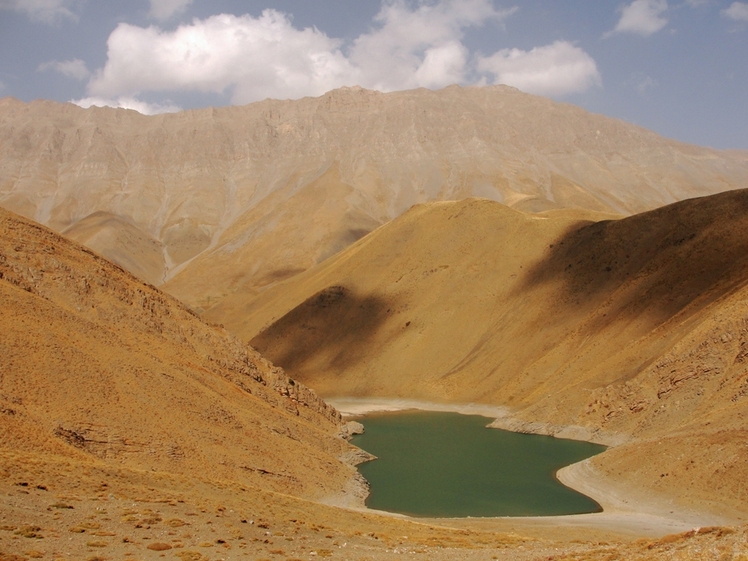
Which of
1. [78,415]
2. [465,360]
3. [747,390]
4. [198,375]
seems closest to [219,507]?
[78,415]

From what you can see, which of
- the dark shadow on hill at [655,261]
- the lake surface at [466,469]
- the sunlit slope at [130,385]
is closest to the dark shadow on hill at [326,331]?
the dark shadow on hill at [655,261]

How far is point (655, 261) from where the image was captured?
79.8 meters

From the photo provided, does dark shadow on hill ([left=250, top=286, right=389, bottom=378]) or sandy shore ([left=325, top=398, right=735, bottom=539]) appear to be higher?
dark shadow on hill ([left=250, top=286, right=389, bottom=378])

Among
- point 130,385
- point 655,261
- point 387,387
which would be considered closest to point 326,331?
point 387,387

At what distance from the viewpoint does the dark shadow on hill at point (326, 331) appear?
102 meters

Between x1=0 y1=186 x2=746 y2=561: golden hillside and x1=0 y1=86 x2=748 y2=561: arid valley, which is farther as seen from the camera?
x1=0 y1=86 x2=748 y2=561: arid valley

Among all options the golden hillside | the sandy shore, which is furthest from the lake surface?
the golden hillside

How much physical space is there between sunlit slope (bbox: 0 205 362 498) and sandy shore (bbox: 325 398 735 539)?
10823mm

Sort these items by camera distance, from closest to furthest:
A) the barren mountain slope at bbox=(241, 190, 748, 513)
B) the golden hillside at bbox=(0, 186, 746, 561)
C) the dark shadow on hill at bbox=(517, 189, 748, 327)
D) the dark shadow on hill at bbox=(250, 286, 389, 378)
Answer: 1. the golden hillside at bbox=(0, 186, 746, 561)
2. the barren mountain slope at bbox=(241, 190, 748, 513)
3. the dark shadow on hill at bbox=(517, 189, 748, 327)
4. the dark shadow on hill at bbox=(250, 286, 389, 378)

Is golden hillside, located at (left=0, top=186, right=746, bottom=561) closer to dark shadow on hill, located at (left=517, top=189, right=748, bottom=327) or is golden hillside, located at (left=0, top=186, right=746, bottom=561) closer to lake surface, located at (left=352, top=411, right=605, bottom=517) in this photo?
lake surface, located at (left=352, top=411, right=605, bottom=517)

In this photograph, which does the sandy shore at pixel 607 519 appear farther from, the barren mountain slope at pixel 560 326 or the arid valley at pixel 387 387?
the barren mountain slope at pixel 560 326

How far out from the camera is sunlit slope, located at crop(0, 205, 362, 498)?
35.0 metres

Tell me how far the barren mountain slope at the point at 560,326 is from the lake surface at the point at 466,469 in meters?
3.82

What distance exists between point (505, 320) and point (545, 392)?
60.9 feet
